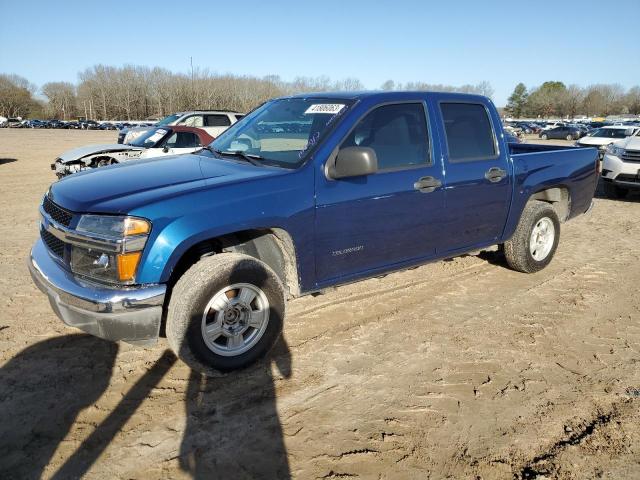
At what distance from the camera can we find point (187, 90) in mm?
106188

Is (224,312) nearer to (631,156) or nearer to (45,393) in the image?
(45,393)

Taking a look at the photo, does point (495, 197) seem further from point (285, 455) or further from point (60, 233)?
point (60, 233)

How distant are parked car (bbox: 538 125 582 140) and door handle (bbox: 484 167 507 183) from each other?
1770 inches

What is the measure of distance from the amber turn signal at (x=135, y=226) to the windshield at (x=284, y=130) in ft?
3.72

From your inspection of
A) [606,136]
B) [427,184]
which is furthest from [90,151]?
[606,136]

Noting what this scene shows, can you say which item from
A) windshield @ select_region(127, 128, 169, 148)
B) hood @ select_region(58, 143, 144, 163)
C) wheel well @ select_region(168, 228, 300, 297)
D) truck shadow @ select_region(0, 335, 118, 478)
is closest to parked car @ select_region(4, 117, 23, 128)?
windshield @ select_region(127, 128, 169, 148)

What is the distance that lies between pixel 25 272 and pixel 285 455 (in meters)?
4.10

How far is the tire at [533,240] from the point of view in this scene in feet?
17.1

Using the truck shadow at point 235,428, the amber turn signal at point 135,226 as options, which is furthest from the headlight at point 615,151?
the amber turn signal at point 135,226

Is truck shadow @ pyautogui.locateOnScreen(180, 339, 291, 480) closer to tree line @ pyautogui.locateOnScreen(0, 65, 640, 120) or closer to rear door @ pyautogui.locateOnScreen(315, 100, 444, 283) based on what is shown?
rear door @ pyautogui.locateOnScreen(315, 100, 444, 283)

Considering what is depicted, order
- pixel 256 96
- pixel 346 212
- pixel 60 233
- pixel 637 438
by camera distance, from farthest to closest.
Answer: pixel 256 96 → pixel 346 212 → pixel 60 233 → pixel 637 438

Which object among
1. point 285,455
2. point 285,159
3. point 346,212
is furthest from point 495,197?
point 285,455

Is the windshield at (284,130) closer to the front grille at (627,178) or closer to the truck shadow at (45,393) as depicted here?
the truck shadow at (45,393)

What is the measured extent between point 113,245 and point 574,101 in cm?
13098
